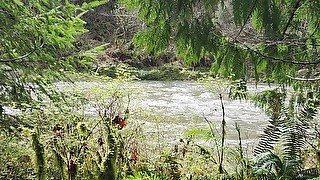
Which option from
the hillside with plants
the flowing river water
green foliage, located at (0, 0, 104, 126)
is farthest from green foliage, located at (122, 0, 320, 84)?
the flowing river water

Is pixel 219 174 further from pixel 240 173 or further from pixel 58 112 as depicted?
pixel 58 112

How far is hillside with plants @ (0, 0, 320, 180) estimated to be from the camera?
3166 mm

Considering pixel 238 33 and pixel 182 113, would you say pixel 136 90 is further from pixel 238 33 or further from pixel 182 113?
pixel 182 113


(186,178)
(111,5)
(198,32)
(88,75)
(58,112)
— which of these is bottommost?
(186,178)

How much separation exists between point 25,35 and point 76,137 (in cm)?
96

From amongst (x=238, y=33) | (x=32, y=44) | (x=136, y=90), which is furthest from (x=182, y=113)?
(x=238, y=33)

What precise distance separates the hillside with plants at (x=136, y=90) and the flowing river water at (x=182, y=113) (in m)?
0.65

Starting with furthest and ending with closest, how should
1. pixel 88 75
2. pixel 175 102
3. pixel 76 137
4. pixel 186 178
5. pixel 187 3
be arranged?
pixel 175 102
pixel 88 75
pixel 186 178
pixel 76 137
pixel 187 3

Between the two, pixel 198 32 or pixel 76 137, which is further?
pixel 76 137

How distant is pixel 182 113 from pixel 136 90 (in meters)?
3.68

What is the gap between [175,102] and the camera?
9.51m

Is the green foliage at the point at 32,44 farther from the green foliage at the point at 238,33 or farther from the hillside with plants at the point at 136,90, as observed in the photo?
the green foliage at the point at 238,33

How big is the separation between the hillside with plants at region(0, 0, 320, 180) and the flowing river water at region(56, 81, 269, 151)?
645 mm

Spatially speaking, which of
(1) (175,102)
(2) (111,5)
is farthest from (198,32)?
(2) (111,5)
